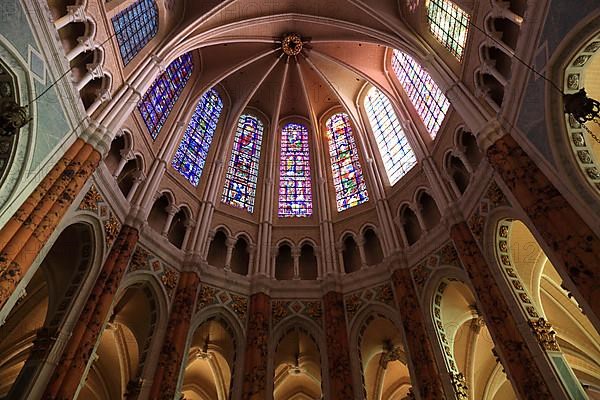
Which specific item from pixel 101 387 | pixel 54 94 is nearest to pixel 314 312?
pixel 101 387

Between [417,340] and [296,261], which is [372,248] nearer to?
[296,261]

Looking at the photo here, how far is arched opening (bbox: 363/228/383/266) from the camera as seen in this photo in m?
17.9

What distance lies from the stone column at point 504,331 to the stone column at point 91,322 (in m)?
10.6

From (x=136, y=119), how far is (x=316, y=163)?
9.35m

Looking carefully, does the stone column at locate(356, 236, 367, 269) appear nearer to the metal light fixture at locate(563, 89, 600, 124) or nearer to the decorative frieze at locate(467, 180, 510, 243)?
the decorative frieze at locate(467, 180, 510, 243)

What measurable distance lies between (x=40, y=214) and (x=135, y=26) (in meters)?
8.88

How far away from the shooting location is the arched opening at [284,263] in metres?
18.2

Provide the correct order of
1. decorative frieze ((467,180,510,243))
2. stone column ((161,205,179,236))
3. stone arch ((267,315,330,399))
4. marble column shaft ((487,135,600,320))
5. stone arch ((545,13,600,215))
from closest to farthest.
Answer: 1. marble column shaft ((487,135,600,320))
2. stone arch ((545,13,600,215))
3. decorative frieze ((467,180,510,243))
4. stone arch ((267,315,330,399))
5. stone column ((161,205,179,236))

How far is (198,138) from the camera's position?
20625 mm

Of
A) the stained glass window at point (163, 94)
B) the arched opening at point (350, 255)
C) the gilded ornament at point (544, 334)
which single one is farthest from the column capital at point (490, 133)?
the stained glass window at point (163, 94)

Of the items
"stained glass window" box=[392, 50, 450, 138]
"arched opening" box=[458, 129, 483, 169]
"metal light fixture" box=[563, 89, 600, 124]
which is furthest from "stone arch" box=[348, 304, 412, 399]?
"metal light fixture" box=[563, 89, 600, 124]

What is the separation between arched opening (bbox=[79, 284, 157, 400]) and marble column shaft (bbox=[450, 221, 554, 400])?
1036 centimetres

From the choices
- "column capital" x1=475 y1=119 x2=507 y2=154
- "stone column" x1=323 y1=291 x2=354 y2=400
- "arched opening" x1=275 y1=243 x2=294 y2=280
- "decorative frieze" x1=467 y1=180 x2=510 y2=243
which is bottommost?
"stone column" x1=323 y1=291 x2=354 y2=400

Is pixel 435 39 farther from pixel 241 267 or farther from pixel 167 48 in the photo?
pixel 241 267
